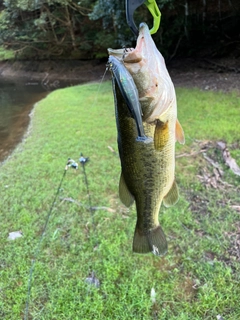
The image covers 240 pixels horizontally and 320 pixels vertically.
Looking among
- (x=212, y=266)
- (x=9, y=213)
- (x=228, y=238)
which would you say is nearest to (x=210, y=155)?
(x=228, y=238)

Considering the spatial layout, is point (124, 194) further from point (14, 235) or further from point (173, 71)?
point (173, 71)

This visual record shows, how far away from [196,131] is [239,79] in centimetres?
357

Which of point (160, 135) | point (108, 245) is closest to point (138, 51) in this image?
point (160, 135)

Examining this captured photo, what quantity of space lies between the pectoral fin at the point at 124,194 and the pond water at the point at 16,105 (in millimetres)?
4550

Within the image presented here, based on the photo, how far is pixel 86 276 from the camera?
105 inches

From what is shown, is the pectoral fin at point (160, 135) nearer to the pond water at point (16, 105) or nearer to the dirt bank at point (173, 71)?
the pond water at point (16, 105)

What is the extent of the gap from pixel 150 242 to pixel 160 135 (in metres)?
0.67

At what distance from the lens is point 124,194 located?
4.84 ft

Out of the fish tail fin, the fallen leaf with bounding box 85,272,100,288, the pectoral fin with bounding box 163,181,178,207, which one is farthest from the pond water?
the pectoral fin with bounding box 163,181,178,207

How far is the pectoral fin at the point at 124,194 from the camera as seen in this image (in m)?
1.46

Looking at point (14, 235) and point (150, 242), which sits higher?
point (150, 242)

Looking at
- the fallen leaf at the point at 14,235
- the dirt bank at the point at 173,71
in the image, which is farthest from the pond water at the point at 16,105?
the fallen leaf at the point at 14,235

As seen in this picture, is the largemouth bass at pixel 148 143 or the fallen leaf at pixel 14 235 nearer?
the largemouth bass at pixel 148 143

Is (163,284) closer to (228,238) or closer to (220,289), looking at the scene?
(220,289)
